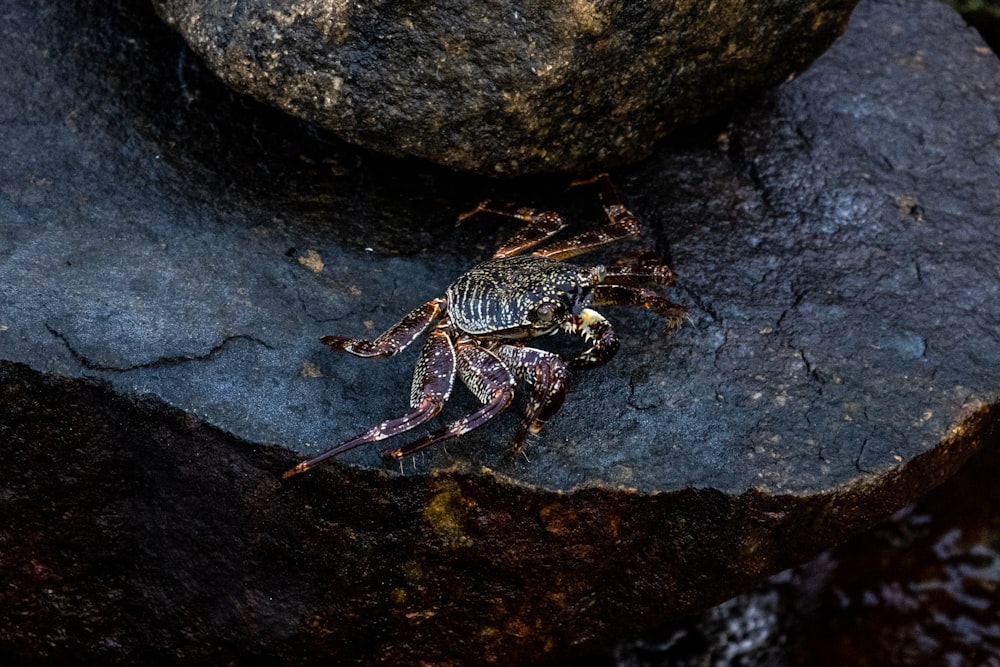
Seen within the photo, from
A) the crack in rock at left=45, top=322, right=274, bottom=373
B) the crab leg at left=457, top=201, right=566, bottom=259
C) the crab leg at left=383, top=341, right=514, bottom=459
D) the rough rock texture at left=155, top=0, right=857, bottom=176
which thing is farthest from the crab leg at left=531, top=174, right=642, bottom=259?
the crack in rock at left=45, top=322, right=274, bottom=373

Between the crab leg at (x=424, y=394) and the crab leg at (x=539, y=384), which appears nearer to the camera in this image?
the crab leg at (x=424, y=394)

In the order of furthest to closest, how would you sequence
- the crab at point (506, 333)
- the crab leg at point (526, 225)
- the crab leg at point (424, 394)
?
the crab leg at point (526, 225) → the crab at point (506, 333) → the crab leg at point (424, 394)

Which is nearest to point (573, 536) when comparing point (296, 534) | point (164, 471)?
point (296, 534)

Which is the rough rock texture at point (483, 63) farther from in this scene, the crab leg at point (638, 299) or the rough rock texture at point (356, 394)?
the crab leg at point (638, 299)

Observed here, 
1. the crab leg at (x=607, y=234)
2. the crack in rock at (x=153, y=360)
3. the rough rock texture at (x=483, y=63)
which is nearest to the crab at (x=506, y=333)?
the crab leg at (x=607, y=234)

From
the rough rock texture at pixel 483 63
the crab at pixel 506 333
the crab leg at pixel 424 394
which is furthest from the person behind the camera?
the rough rock texture at pixel 483 63

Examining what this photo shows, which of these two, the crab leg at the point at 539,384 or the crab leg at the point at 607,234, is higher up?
the crab leg at the point at 607,234

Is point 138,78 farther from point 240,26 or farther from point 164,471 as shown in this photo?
point 164,471
